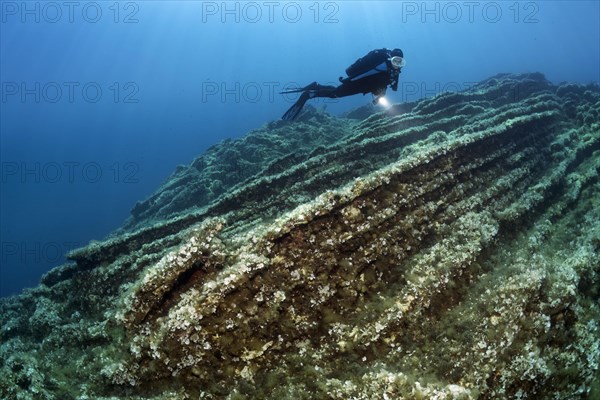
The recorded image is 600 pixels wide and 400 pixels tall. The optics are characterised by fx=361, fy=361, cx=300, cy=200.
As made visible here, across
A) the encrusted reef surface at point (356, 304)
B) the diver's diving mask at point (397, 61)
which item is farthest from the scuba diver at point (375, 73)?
the encrusted reef surface at point (356, 304)

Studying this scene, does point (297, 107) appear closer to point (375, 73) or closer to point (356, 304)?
point (375, 73)

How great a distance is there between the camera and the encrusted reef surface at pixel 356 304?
5633mm

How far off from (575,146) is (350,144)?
28.7 feet

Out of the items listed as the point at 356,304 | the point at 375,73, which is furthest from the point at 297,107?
the point at 356,304

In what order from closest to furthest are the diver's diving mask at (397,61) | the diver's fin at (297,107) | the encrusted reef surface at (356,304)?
the encrusted reef surface at (356,304) → the diver's diving mask at (397,61) → the diver's fin at (297,107)

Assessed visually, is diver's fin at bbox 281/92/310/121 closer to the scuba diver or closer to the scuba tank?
the scuba diver

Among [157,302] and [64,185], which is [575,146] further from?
[64,185]

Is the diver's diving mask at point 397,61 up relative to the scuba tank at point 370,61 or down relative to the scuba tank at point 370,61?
down

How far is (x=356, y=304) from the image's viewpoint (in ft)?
22.3

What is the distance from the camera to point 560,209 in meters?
9.87

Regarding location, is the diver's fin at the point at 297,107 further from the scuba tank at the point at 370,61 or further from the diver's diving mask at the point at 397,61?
the diver's diving mask at the point at 397,61

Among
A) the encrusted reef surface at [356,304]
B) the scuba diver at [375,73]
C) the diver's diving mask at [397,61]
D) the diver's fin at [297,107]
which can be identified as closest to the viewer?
the encrusted reef surface at [356,304]

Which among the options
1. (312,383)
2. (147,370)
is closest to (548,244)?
(312,383)

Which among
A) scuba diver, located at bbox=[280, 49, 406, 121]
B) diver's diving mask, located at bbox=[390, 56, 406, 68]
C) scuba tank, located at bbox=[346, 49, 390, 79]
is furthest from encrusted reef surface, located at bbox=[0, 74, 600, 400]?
scuba tank, located at bbox=[346, 49, 390, 79]
